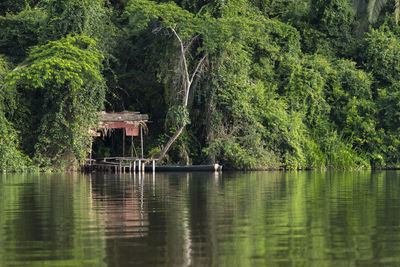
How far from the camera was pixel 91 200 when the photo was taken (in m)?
14.6

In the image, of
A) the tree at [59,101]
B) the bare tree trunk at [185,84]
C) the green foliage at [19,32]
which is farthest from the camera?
the green foliage at [19,32]

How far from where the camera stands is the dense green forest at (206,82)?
31688mm

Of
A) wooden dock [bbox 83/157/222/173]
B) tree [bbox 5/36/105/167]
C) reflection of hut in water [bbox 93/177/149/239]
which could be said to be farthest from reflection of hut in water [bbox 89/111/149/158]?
reflection of hut in water [bbox 93/177/149/239]

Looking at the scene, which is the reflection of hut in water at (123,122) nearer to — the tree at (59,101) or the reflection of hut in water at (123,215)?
the tree at (59,101)

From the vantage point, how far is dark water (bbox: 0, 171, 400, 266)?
728 cm

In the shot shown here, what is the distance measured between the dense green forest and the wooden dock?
1.08m

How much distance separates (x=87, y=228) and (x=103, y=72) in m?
26.5

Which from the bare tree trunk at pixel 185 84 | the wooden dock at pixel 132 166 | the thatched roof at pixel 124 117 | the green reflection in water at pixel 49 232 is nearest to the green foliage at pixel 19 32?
the thatched roof at pixel 124 117

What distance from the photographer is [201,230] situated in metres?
9.37

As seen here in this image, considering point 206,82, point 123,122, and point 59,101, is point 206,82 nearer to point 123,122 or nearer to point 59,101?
point 123,122

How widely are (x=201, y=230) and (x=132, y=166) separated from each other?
75.1 feet

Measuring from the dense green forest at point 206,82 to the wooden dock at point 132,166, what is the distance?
1079mm

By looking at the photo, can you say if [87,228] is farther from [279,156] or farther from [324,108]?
[324,108]

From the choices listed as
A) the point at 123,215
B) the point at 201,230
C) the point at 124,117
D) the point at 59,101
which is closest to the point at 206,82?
the point at 124,117
